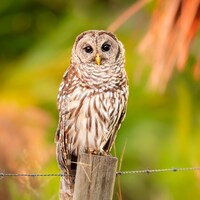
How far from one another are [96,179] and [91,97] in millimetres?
1217

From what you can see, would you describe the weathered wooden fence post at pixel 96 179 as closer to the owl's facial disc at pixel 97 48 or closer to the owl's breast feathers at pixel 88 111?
the owl's breast feathers at pixel 88 111

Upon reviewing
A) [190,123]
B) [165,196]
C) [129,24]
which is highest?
[129,24]

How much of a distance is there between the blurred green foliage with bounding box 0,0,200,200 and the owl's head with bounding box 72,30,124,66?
16.1 feet

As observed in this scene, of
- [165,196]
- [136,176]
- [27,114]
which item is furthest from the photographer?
[136,176]

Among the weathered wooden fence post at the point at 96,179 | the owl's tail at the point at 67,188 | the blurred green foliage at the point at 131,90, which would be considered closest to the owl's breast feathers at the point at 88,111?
the owl's tail at the point at 67,188

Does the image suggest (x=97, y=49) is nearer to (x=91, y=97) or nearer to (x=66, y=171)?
(x=91, y=97)

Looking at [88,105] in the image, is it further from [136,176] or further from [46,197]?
[136,176]

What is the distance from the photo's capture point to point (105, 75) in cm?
898

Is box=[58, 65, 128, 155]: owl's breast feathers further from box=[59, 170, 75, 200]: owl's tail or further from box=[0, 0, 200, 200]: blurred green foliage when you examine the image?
box=[0, 0, 200, 200]: blurred green foliage

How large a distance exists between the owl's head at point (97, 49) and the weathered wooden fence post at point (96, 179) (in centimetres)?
132

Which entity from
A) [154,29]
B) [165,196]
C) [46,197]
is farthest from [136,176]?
[46,197]

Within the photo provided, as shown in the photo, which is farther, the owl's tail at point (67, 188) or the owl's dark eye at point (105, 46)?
the owl's dark eye at point (105, 46)

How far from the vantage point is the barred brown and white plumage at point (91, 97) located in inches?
351

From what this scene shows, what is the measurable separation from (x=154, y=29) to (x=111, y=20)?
19.9ft
